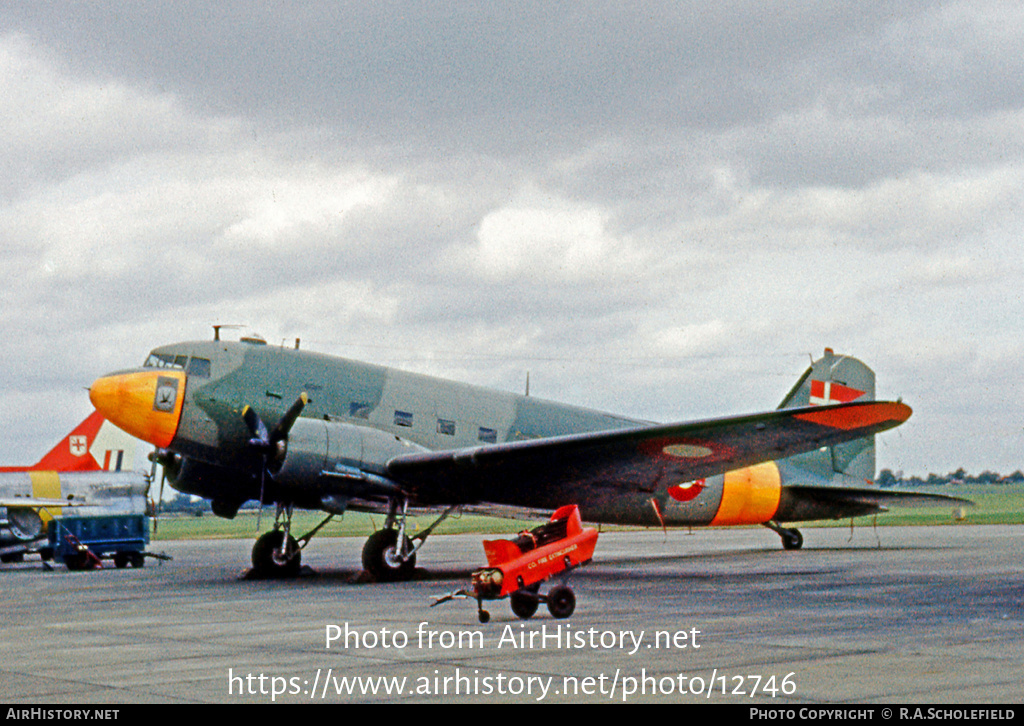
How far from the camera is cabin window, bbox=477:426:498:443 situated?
22.2 meters

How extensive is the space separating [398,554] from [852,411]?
8.47 meters

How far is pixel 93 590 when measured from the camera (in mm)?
19297

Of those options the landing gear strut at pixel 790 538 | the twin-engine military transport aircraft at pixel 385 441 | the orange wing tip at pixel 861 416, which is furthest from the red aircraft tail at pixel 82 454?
the orange wing tip at pixel 861 416

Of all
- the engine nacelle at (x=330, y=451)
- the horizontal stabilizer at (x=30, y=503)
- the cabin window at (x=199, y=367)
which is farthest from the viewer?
the horizontal stabilizer at (x=30, y=503)

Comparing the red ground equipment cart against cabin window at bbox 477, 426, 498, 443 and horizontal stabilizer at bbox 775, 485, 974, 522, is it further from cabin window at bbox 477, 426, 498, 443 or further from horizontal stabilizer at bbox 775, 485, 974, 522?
horizontal stabilizer at bbox 775, 485, 974, 522

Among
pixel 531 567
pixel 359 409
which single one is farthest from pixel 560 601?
pixel 359 409

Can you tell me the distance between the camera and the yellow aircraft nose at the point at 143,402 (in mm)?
19141

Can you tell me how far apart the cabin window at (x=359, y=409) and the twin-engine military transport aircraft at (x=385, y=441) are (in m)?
0.03

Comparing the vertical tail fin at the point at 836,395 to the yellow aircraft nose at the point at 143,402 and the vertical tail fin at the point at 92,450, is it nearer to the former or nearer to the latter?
the yellow aircraft nose at the point at 143,402

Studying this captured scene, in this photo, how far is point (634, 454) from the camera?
19.2 meters

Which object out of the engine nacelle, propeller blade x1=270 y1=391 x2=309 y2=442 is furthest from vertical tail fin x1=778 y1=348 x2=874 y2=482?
propeller blade x1=270 y1=391 x2=309 y2=442

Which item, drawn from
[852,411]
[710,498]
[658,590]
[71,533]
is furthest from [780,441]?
[71,533]

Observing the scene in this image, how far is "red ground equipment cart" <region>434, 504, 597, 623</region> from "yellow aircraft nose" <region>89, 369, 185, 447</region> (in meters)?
8.92

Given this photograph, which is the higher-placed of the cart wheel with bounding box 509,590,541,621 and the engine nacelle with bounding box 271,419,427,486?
the engine nacelle with bounding box 271,419,427,486
